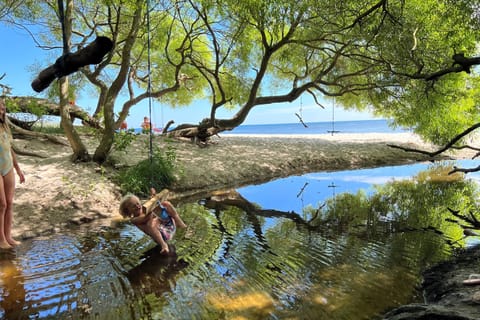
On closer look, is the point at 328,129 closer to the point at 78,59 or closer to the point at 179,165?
the point at 179,165

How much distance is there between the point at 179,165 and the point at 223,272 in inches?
264

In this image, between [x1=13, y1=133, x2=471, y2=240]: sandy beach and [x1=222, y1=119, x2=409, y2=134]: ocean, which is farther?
[x1=222, y1=119, x2=409, y2=134]: ocean

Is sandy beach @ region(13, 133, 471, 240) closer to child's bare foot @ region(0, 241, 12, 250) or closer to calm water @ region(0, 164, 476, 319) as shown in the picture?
child's bare foot @ region(0, 241, 12, 250)

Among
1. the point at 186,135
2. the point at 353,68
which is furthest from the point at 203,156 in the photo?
the point at 353,68

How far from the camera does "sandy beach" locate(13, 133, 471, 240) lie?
6801 mm

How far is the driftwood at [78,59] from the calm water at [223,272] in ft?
7.21

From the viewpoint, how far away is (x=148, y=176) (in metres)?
9.05

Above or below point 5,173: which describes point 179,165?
below

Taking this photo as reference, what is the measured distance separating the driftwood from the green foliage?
5697 millimetres

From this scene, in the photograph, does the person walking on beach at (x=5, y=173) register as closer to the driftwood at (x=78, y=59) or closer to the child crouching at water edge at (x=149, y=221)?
the child crouching at water edge at (x=149, y=221)

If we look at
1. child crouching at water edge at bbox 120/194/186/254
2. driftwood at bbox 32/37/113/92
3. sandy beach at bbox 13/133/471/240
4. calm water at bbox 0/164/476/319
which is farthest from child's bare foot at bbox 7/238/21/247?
driftwood at bbox 32/37/113/92

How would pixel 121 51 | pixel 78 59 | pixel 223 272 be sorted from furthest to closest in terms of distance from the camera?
1. pixel 121 51
2. pixel 223 272
3. pixel 78 59

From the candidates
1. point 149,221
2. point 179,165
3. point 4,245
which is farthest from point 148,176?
point 149,221

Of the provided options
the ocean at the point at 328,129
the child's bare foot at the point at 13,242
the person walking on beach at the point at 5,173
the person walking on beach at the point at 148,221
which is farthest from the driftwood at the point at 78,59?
the ocean at the point at 328,129
